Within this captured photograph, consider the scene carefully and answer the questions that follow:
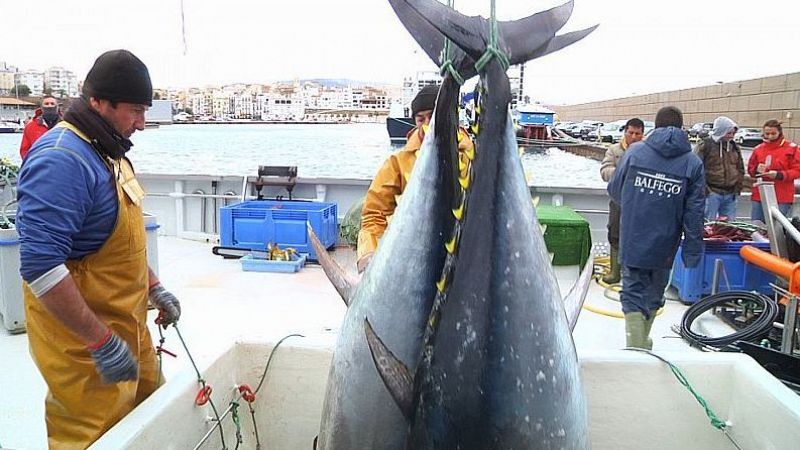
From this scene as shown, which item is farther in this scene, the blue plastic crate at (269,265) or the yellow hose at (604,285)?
the blue plastic crate at (269,265)

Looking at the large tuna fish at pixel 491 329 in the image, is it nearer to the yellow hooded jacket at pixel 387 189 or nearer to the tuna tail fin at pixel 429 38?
the tuna tail fin at pixel 429 38

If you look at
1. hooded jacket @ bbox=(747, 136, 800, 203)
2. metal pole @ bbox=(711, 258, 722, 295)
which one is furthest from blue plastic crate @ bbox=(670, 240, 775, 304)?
hooded jacket @ bbox=(747, 136, 800, 203)

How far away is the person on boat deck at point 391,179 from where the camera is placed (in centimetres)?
229

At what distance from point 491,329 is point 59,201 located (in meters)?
1.31

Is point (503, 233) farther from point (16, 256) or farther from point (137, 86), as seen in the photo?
point (16, 256)

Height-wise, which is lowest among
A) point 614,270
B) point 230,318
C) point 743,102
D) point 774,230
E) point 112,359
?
point 230,318

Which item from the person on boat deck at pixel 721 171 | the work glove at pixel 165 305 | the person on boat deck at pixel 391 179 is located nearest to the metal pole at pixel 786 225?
the person on boat deck at pixel 391 179

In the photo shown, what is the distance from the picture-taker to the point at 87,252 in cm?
191

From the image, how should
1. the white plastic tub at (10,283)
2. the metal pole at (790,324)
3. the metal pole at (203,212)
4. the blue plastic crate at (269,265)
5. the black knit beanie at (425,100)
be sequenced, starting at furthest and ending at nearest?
1. the metal pole at (203,212)
2. the blue plastic crate at (269,265)
3. the white plastic tub at (10,283)
4. the metal pole at (790,324)
5. the black knit beanie at (425,100)

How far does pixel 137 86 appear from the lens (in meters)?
1.93

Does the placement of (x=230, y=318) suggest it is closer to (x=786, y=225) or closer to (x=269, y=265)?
(x=269, y=265)

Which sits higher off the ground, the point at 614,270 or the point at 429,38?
the point at 429,38

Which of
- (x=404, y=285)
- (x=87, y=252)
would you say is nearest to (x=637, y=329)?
(x=404, y=285)

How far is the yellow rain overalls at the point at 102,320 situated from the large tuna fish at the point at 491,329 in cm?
112
